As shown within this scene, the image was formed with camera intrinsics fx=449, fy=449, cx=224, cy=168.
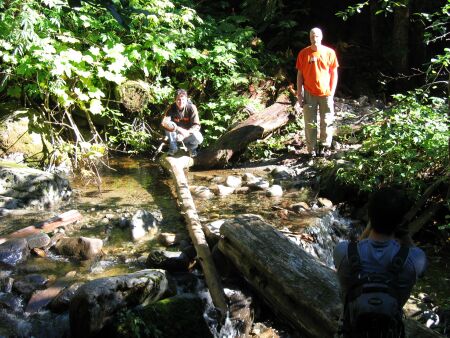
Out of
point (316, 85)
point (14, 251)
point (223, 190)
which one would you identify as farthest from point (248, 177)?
point (14, 251)

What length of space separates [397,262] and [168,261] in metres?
3.46

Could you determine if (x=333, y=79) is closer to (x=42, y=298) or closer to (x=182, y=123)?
(x=182, y=123)

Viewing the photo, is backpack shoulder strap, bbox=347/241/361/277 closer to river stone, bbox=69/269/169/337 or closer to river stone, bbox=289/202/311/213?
river stone, bbox=69/269/169/337

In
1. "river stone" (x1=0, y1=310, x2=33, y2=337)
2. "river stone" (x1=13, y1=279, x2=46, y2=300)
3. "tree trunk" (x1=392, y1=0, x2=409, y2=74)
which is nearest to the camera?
"river stone" (x1=0, y1=310, x2=33, y2=337)

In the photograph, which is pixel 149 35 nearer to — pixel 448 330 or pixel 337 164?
pixel 337 164

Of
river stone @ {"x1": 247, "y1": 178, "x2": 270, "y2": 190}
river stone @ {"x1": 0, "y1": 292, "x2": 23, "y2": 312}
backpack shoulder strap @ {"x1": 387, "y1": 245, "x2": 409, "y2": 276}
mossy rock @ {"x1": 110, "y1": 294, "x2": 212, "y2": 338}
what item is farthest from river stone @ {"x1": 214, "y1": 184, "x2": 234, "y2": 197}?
backpack shoulder strap @ {"x1": 387, "y1": 245, "x2": 409, "y2": 276}

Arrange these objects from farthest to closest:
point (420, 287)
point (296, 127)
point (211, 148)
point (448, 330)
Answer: point (296, 127) < point (211, 148) < point (420, 287) < point (448, 330)

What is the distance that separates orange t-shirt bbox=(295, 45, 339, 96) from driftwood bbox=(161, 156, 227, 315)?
9.72 ft

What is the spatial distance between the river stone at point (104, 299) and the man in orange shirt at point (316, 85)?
17.0ft

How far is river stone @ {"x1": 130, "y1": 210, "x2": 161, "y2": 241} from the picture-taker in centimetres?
644

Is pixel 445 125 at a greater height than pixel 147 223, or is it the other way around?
pixel 445 125

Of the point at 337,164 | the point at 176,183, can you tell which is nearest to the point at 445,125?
the point at 337,164

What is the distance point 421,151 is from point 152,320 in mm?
4706

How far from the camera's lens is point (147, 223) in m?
6.65
